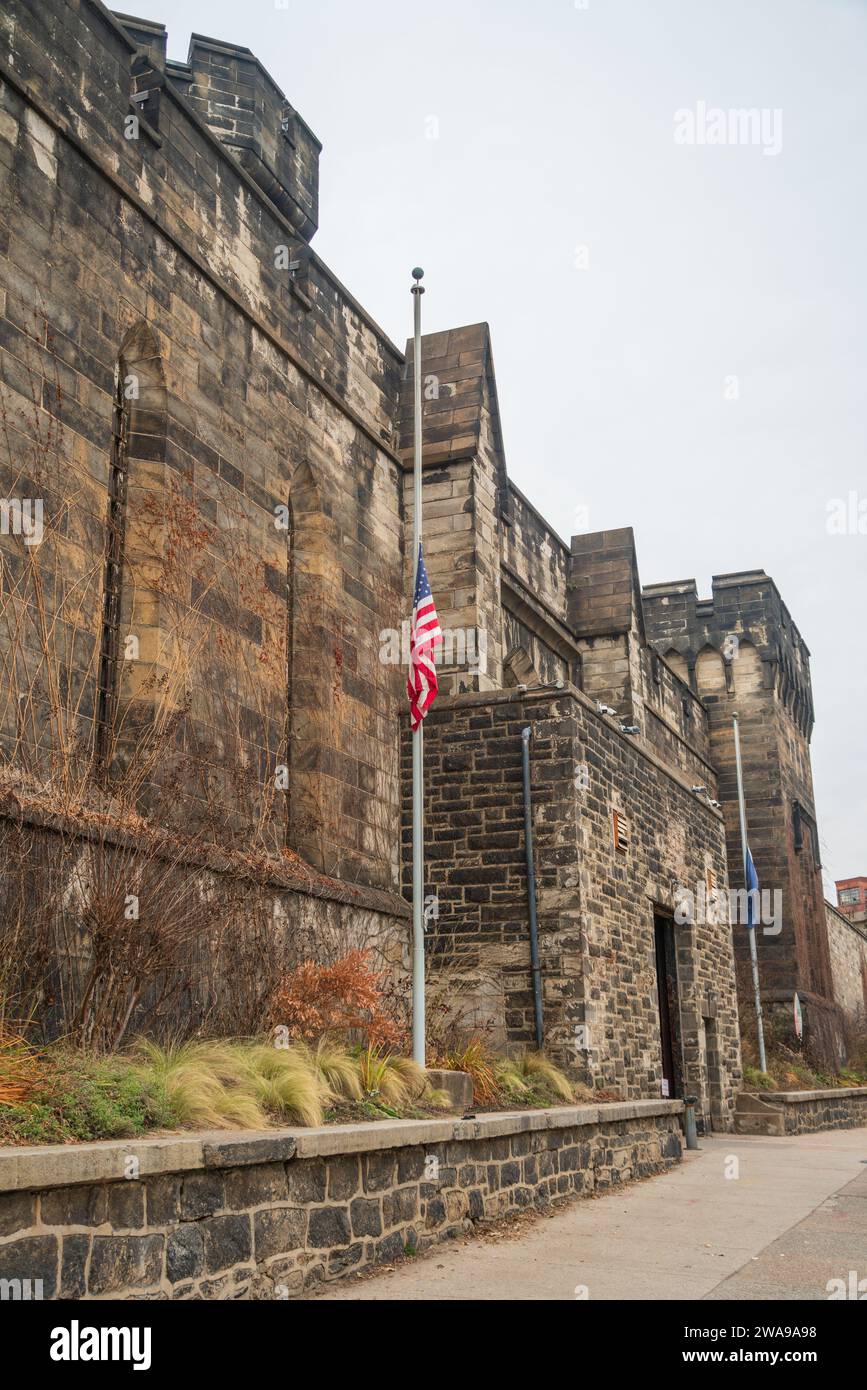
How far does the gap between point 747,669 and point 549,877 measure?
21.8 m

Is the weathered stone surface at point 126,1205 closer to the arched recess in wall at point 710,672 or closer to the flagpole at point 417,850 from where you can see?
the flagpole at point 417,850

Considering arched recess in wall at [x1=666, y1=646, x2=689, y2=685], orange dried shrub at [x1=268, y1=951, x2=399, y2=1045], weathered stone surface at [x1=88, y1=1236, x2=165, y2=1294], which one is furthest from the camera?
arched recess in wall at [x1=666, y1=646, x2=689, y2=685]

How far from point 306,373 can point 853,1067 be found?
2760cm

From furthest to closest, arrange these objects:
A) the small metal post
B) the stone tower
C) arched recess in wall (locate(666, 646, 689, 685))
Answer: arched recess in wall (locate(666, 646, 689, 685)) → the stone tower → the small metal post

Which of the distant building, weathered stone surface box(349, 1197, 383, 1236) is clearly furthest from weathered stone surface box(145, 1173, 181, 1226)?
the distant building

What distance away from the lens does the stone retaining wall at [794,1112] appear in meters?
20.8

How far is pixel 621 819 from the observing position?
15.2 m

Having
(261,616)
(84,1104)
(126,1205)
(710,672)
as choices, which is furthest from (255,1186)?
(710,672)

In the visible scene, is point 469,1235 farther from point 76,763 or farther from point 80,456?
point 80,456

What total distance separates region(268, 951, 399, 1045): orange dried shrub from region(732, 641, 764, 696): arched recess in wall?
25.7 meters

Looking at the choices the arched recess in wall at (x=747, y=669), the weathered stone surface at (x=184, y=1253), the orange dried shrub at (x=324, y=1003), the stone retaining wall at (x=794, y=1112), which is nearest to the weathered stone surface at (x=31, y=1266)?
the weathered stone surface at (x=184, y=1253)

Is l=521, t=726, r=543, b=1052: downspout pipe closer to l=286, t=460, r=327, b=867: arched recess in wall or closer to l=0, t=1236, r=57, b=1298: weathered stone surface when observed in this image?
l=286, t=460, r=327, b=867: arched recess in wall

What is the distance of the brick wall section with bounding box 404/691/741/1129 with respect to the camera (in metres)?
13.4
